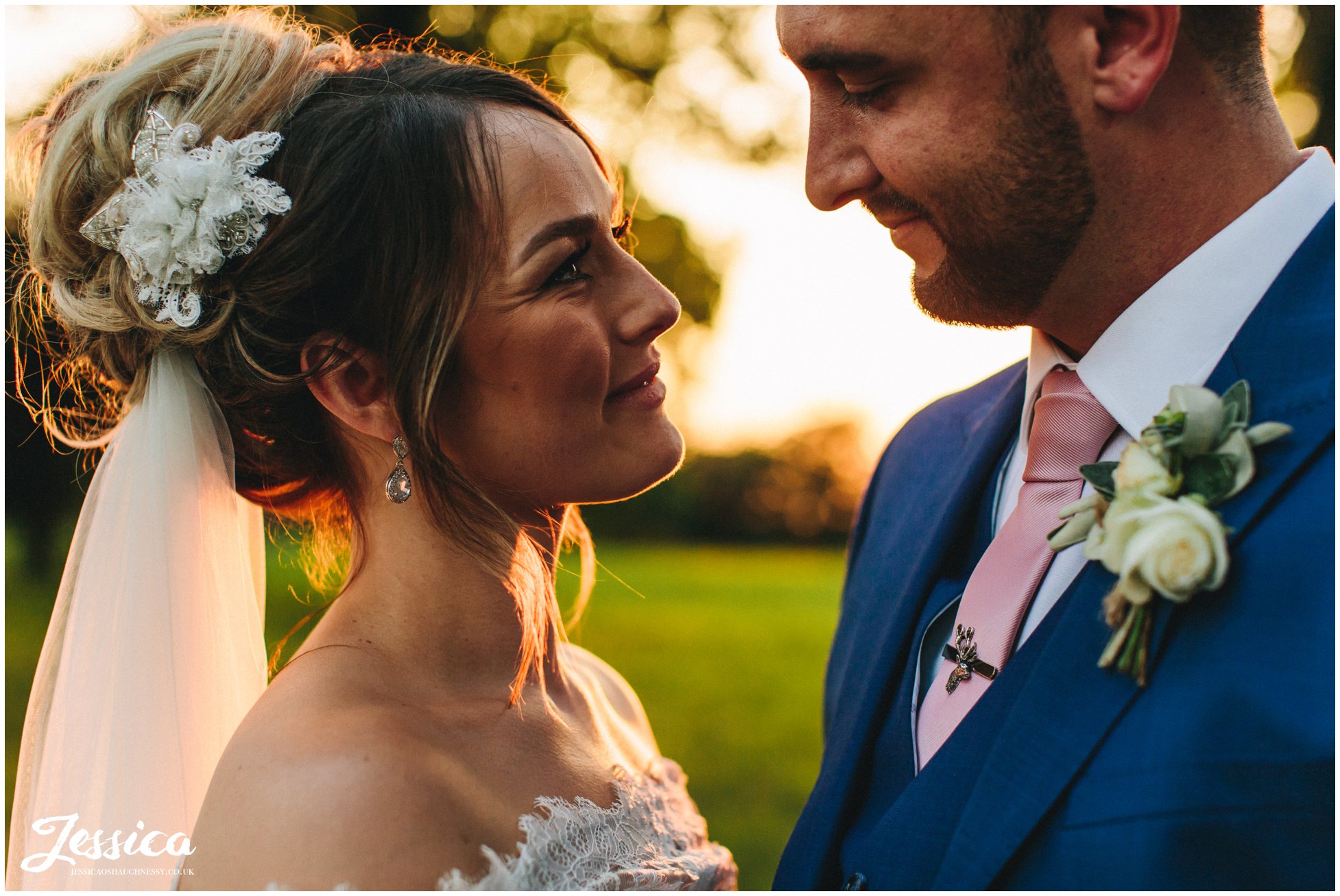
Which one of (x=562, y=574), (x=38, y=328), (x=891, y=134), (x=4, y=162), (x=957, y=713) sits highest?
(x=891, y=134)

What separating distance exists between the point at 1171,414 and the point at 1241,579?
1.06 ft

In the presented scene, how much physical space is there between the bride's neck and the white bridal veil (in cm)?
39

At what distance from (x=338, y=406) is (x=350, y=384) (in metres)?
0.07

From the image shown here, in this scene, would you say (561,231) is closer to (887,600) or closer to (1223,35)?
(887,600)

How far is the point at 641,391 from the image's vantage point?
8.82 ft

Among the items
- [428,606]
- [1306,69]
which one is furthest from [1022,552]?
[1306,69]

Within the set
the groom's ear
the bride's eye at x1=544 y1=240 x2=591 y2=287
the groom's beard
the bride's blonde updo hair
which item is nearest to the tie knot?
the groom's beard

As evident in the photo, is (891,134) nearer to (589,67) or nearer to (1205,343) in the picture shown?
(1205,343)

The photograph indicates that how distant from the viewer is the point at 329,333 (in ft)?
8.15

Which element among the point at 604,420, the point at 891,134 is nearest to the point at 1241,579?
the point at 891,134

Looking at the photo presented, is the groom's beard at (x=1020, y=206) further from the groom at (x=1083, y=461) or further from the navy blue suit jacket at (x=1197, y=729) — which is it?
the navy blue suit jacket at (x=1197, y=729)

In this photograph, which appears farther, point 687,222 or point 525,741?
point 687,222

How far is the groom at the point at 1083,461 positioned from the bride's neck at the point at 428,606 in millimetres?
934

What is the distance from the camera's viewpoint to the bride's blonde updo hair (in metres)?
2.42
